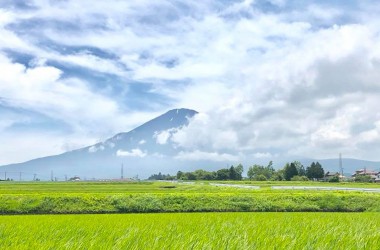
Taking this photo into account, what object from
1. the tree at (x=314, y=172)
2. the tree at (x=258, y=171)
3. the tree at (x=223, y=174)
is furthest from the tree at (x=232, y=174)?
the tree at (x=314, y=172)

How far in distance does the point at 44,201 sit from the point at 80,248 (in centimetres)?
2843

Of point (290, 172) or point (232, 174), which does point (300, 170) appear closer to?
point (290, 172)

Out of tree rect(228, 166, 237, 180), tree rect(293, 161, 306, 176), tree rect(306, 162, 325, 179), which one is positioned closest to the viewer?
tree rect(306, 162, 325, 179)

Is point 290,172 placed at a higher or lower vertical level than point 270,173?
higher

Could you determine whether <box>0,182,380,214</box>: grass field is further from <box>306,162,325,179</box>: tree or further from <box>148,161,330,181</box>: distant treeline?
<box>306,162,325,179</box>: tree

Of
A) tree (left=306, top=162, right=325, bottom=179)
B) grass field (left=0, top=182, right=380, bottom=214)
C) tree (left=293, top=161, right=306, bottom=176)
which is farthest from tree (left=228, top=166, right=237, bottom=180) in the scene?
grass field (left=0, top=182, right=380, bottom=214)

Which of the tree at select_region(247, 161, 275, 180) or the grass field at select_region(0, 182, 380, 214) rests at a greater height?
the tree at select_region(247, 161, 275, 180)

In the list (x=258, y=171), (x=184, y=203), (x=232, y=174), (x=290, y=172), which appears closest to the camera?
(x=184, y=203)

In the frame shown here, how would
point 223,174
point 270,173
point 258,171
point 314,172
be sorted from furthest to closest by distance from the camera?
point 258,171
point 270,173
point 223,174
point 314,172

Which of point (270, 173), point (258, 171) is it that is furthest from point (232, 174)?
point (258, 171)

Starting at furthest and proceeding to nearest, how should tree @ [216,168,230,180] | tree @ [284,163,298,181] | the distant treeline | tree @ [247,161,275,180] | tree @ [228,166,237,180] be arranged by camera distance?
tree @ [247,161,275,180] → tree @ [216,168,230,180] → tree @ [228,166,237,180] → the distant treeline → tree @ [284,163,298,181]

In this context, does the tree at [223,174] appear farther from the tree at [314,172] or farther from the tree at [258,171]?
the tree at [314,172]

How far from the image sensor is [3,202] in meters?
28.2

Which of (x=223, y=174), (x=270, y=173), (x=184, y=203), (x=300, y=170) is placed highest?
(x=300, y=170)
